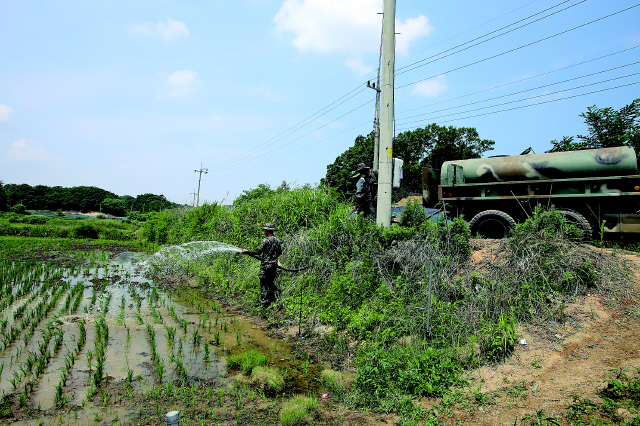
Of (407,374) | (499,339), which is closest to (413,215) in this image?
(499,339)

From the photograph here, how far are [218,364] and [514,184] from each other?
7.07 meters

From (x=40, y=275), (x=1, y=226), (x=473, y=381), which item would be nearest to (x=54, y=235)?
(x=1, y=226)

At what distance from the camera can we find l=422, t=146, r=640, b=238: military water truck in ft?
23.9

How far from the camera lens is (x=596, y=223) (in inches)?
305

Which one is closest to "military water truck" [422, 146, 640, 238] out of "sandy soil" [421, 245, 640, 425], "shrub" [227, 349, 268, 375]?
"sandy soil" [421, 245, 640, 425]

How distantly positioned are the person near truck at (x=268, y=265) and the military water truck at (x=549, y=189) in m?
3.77

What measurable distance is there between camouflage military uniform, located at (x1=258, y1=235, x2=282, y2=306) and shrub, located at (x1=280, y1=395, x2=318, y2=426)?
410cm

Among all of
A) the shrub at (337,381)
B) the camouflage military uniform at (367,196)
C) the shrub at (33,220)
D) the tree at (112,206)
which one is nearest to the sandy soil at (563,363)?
the shrub at (337,381)

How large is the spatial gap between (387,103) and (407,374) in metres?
4.98

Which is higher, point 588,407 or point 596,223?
point 596,223

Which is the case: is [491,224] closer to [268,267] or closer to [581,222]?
[581,222]

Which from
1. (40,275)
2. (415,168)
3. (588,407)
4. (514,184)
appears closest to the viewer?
(588,407)

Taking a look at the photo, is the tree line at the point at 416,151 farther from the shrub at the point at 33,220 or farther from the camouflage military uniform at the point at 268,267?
the shrub at the point at 33,220

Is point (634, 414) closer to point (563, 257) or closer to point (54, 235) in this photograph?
point (563, 257)
